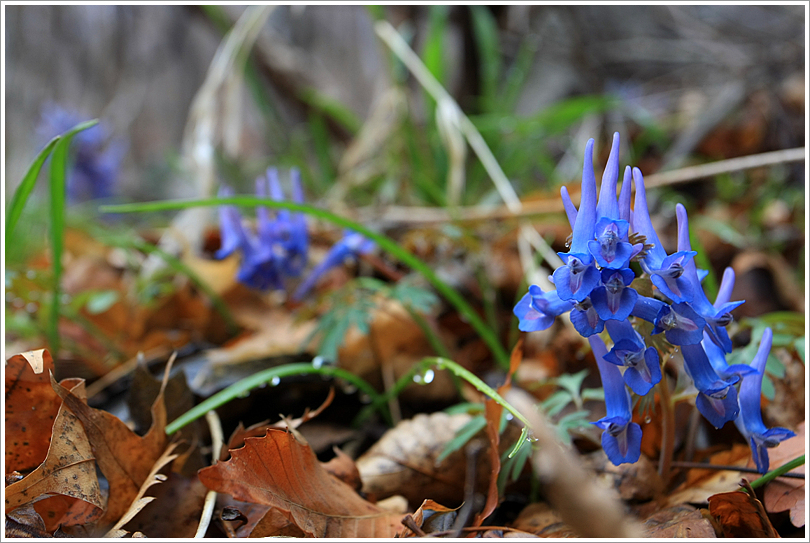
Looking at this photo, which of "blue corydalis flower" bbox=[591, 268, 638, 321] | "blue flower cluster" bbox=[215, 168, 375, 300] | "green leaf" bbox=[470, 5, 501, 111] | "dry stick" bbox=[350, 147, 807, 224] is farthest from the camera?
"green leaf" bbox=[470, 5, 501, 111]

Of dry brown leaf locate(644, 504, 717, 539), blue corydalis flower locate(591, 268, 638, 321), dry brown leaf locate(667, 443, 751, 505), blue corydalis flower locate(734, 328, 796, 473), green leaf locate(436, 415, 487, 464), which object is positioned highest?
blue corydalis flower locate(591, 268, 638, 321)

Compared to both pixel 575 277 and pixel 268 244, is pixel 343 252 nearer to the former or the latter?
pixel 268 244

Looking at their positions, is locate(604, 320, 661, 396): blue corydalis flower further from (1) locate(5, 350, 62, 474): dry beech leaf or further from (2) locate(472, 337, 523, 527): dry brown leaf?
(1) locate(5, 350, 62, 474): dry beech leaf

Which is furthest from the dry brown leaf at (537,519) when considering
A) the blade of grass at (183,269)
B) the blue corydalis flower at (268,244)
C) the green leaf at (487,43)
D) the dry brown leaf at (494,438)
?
the green leaf at (487,43)

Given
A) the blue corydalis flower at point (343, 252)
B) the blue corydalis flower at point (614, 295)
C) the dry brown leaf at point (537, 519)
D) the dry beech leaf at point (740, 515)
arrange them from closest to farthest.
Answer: the blue corydalis flower at point (614, 295)
the dry beech leaf at point (740, 515)
the dry brown leaf at point (537, 519)
the blue corydalis flower at point (343, 252)

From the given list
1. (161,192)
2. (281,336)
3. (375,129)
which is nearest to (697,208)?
(375,129)

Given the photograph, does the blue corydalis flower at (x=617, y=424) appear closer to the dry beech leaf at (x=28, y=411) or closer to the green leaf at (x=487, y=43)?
the dry beech leaf at (x=28, y=411)

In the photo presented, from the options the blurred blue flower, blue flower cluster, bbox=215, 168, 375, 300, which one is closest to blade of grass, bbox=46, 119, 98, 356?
blue flower cluster, bbox=215, 168, 375, 300
